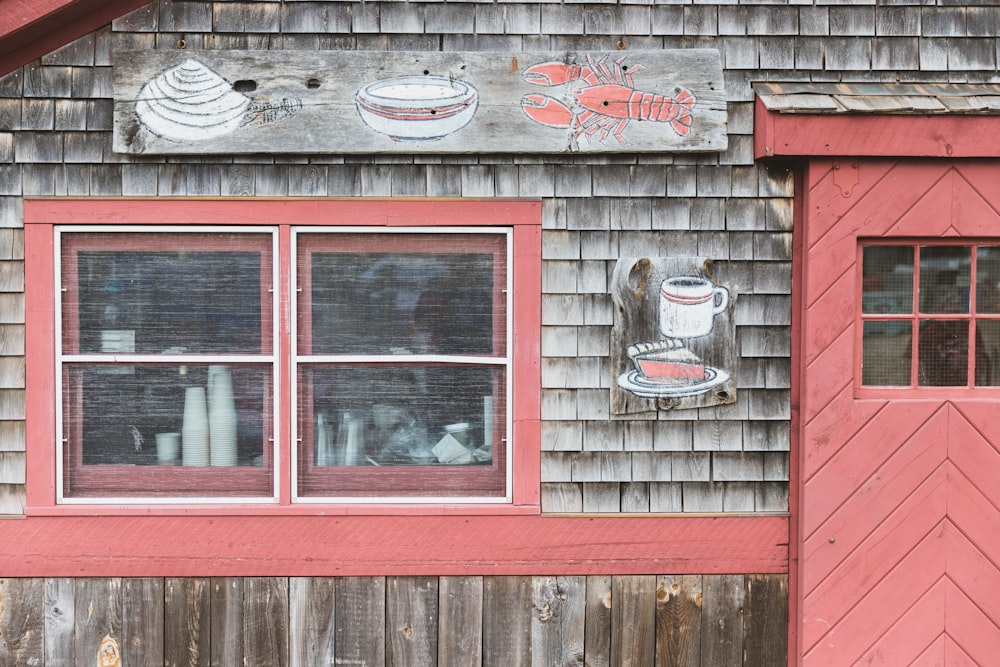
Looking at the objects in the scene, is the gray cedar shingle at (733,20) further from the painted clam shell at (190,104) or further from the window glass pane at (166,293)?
the window glass pane at (166,293)

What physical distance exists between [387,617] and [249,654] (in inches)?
24.8

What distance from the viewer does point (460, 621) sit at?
3.54 m

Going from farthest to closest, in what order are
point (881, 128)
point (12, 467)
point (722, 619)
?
point (722, 619)
point (12, 467)
point (881, 128)

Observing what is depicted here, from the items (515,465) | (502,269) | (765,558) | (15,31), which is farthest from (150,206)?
(765,558)

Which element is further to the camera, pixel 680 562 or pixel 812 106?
pixel 680 562

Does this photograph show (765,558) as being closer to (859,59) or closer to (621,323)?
(621,323)

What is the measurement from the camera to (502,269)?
354 centimetres

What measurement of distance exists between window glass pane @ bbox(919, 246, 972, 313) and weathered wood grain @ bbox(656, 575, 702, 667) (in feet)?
5.29

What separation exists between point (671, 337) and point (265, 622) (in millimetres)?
2190

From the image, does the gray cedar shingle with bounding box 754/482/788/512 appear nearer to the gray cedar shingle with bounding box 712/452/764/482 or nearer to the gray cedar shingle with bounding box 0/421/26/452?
the gray cedar shingle with bounding box 712/452/764/482

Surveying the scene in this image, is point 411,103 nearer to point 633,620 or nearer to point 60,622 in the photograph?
point 633,620

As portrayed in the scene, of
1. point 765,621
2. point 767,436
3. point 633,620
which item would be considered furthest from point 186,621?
point 767,436

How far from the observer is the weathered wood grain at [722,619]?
357cm

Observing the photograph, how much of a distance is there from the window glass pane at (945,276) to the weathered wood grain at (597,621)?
187 cm
